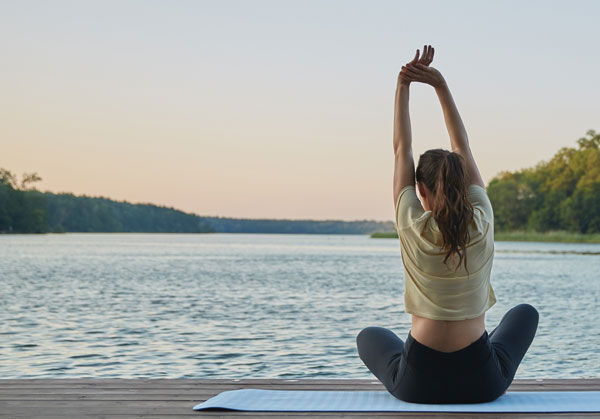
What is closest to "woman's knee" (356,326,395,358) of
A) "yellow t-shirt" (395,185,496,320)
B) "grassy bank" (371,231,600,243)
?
"yellow t-shirt" (395,185,496,320)

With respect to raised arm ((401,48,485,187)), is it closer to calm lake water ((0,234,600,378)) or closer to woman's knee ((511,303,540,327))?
Result: woman's knee ((511,303,540,327))

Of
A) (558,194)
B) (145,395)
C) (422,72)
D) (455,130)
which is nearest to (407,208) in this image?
(455,130)

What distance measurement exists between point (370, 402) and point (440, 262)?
94cm

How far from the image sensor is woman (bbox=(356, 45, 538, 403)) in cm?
282

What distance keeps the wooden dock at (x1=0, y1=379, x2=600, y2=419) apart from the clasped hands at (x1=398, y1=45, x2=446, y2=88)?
4.68 feet

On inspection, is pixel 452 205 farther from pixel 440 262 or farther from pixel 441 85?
pixel 441 85

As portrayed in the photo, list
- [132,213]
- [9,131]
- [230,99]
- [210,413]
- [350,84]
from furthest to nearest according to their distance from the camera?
[132,213]
[9,131]
[230,99]
[350,84]
[210,413]

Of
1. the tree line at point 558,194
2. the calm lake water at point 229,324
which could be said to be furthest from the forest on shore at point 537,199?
the calm lake water at point 229,324

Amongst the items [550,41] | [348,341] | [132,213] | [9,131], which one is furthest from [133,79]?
[132,213]

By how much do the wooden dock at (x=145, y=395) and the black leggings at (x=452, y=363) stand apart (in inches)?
5.2

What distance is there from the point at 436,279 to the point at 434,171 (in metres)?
0.43

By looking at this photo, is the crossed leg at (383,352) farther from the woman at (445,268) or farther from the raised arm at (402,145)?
the raised arm at (402,145)

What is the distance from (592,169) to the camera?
76.0 meters

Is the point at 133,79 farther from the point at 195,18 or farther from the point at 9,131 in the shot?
the point at 9,131
